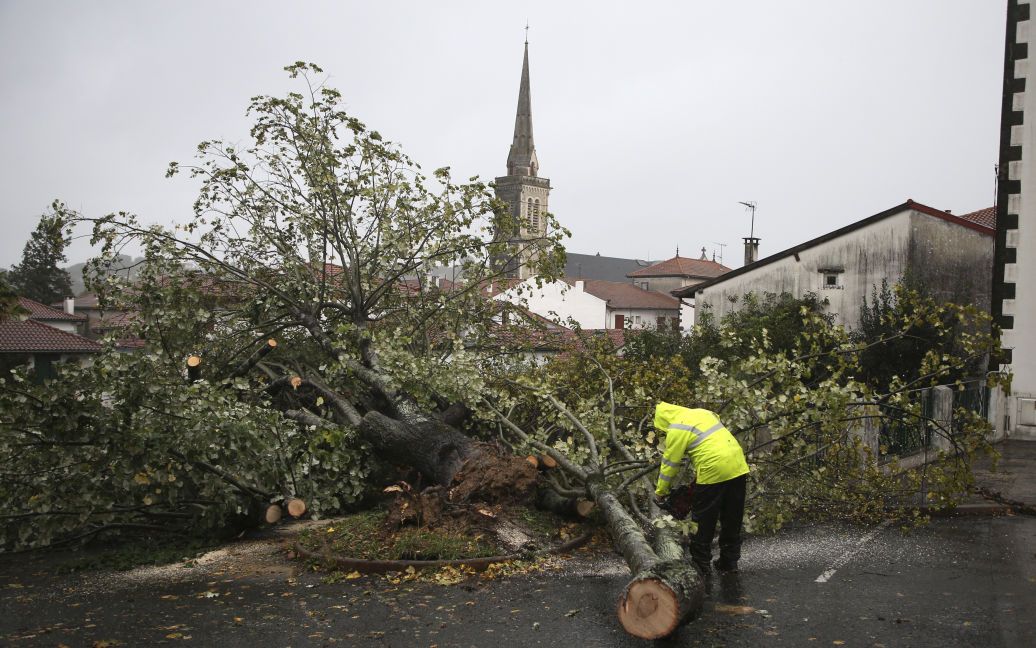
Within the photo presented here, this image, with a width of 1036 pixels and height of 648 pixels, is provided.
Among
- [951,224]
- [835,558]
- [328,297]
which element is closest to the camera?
[835,558]

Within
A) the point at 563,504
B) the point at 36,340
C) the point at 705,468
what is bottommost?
the point at 563,504

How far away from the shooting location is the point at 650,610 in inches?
190

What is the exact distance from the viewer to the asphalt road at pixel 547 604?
16.5 feet

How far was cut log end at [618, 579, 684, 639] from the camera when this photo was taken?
15.7ft

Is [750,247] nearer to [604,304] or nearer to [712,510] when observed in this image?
[604,304]

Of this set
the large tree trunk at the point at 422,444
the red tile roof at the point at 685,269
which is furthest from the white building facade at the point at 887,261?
the red tile roof at the point at 685,269

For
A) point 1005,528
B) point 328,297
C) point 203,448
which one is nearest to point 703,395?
point 1005,528

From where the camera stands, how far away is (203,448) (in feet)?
24.5

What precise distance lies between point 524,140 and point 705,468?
90.0 metres

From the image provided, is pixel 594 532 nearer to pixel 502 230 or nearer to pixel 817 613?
pixel 817 613

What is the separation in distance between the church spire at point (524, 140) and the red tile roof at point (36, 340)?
63.1m

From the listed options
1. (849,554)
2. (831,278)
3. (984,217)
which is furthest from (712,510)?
(984,217)

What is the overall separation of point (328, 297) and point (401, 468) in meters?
3.59

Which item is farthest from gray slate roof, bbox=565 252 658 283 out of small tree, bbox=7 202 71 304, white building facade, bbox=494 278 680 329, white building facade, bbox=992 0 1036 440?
white building facade, bbox=992 0 1036 440
